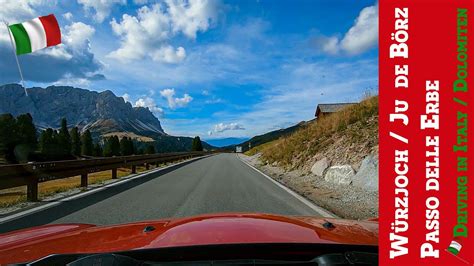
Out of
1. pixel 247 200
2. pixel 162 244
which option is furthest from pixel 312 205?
pixel 162 244

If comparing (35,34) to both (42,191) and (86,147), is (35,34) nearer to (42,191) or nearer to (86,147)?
(42,191)

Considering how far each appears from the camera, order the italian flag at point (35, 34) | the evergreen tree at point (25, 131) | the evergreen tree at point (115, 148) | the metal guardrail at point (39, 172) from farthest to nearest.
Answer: the evergreen tree at point (115, 148) < the evergreen tree at point (25, 131) < the metal guardrail at point (39, 172) < the italian flag at point (35, 34)

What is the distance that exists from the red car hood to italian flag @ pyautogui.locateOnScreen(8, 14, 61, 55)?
6.97 metres

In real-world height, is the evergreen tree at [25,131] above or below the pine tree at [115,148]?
above

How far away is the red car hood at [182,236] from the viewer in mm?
2561

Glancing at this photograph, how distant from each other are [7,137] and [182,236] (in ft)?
364

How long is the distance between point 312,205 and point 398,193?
821 cm

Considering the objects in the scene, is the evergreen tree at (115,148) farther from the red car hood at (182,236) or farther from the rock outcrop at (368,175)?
the red car hood at (182,236)

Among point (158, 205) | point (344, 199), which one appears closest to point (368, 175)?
point (344, 199)

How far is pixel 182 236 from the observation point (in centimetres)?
269

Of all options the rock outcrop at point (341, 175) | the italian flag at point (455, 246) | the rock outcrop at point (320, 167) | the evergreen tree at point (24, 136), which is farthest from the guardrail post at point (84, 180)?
the evergreen tree at point (24, 136)

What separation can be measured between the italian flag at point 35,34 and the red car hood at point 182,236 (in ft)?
22.9

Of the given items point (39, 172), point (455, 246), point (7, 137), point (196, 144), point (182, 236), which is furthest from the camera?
point (196, 144)

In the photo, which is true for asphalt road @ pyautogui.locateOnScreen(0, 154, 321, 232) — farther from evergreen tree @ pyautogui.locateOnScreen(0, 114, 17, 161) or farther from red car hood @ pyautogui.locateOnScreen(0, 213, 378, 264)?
evergreen tree @ pyautogui.locateOnScreen(0, 114, 17, 161)
